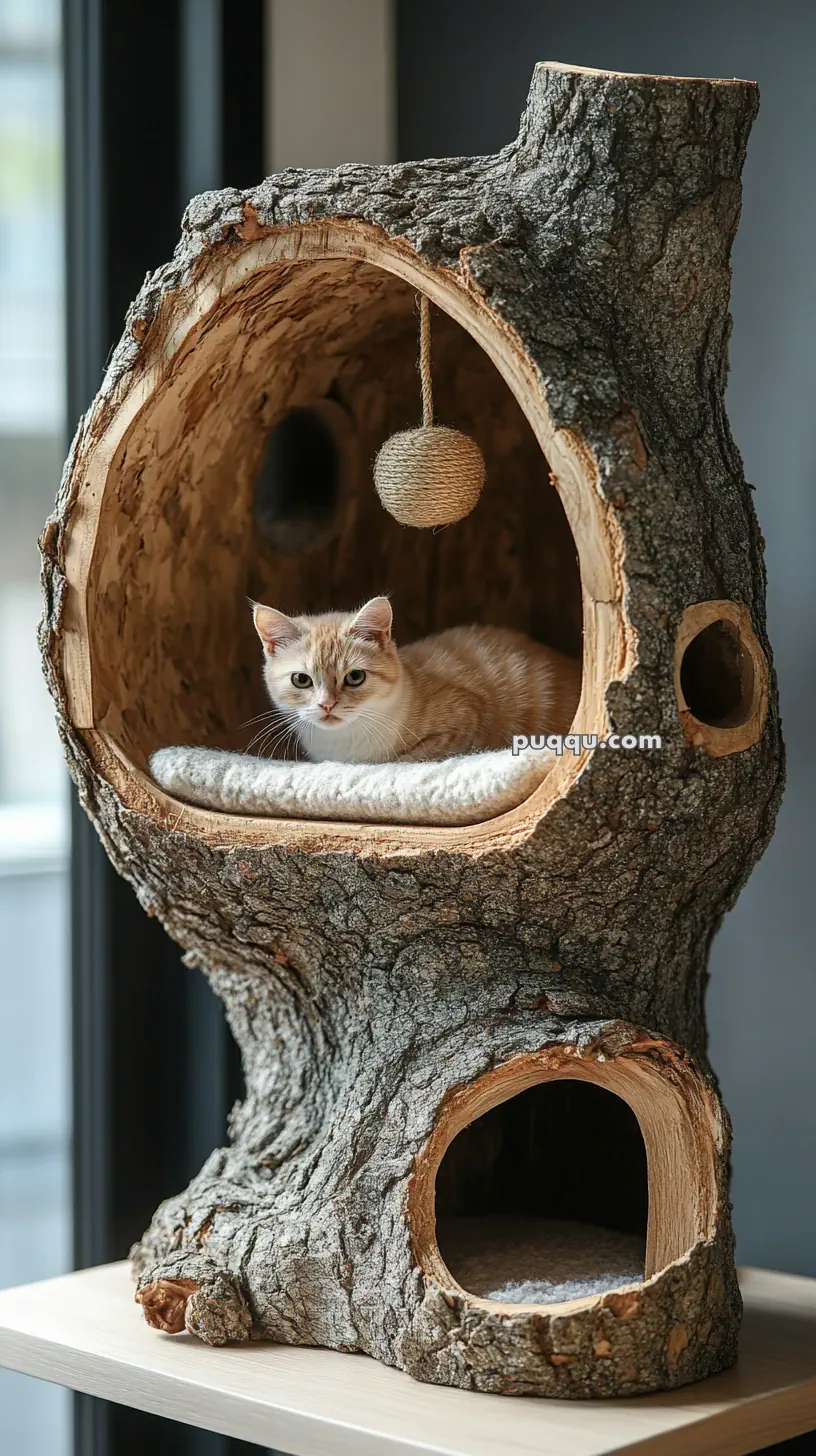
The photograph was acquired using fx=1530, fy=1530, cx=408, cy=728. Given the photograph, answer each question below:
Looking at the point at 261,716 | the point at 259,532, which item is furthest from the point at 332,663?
the point at 259,532

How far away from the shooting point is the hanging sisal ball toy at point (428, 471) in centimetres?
160

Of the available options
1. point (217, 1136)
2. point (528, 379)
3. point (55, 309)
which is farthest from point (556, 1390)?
point (55, 309)

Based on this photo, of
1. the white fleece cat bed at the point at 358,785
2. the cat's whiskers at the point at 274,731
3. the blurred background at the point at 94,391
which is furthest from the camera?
the blurred background at the point at 94,391

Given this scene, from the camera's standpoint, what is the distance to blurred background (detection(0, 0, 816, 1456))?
1.92 m

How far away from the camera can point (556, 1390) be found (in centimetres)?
135

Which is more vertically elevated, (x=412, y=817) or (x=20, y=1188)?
(x=412, y=817)

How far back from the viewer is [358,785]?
1494 mm

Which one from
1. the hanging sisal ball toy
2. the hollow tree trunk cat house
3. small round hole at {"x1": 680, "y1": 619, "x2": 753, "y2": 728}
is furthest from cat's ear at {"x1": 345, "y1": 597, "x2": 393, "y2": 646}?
small round hole at {"x1": 680, "y1": 619, "x2": 753, "y2": 728}

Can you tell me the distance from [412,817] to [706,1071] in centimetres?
43

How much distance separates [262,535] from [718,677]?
71 cm

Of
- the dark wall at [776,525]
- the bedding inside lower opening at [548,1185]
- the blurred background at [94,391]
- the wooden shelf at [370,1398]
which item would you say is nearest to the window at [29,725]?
the blurred background at [94,391]

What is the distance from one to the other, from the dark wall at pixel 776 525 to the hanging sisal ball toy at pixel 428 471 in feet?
1.62

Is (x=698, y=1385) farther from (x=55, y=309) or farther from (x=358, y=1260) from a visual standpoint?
(x=55, y=309)

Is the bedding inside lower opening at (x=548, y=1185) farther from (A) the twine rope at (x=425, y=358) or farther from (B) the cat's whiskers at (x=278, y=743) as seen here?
(A) the twine rope at (x=425, y=358)
